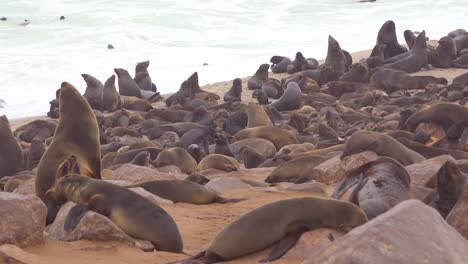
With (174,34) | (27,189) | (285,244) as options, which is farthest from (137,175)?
(174,34)

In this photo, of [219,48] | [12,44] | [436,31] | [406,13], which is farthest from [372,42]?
[12,44]

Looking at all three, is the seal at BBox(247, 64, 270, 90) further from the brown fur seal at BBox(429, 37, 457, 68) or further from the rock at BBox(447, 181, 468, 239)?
the rock at BBox(447, 181, 468, 239)

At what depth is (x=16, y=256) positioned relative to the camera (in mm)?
3584

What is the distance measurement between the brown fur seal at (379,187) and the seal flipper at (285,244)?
448 millimetres

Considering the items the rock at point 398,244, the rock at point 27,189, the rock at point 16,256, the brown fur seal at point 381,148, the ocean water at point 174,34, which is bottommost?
the ocean water at point 174,34

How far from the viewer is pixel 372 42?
2658 cm

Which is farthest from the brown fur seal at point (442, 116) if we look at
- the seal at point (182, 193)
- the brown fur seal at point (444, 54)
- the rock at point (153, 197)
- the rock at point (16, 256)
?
the brown fur seal at point (444, 54)

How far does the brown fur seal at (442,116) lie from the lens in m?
7.80

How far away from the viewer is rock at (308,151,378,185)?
5836 millimetres

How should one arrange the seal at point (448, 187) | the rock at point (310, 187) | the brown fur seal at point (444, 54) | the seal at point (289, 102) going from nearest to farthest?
the seal at point (448, 187), the rock at point (310, 187), the seal at point (289, 102), the brown fur seal at point (444, 54)

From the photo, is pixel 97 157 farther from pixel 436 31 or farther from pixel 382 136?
pixel 436 31

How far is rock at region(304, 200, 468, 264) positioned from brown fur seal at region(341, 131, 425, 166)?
3.21m

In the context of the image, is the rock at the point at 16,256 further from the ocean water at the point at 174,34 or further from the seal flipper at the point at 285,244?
the ocean water at the point at 174,34

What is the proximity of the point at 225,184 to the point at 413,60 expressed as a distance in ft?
30.5
